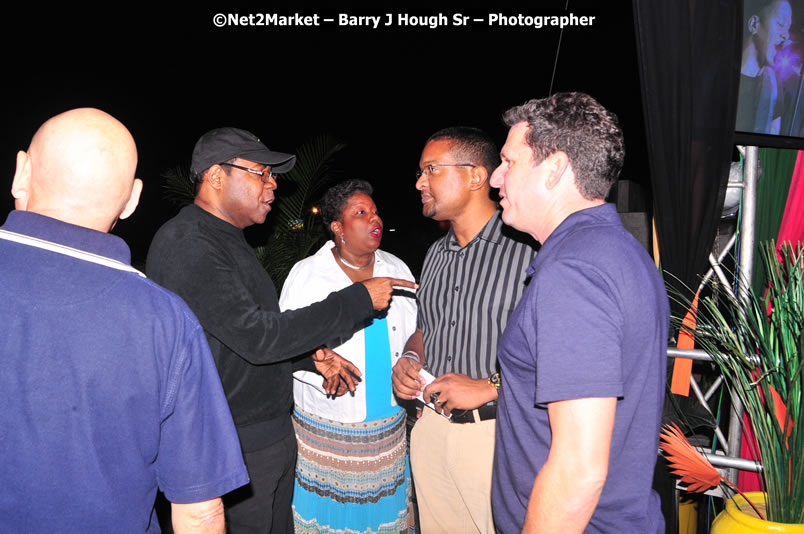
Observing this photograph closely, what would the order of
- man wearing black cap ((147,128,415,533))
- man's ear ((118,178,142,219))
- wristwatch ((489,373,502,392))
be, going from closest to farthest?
man's ear ((118,178,142,219)) < man wearing black cap ((147,128,415,533)) < wristwatch ((489,373,502,392))

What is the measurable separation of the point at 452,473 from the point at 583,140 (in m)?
1.63

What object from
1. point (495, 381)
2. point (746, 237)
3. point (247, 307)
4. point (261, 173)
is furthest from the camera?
point (746, 237)

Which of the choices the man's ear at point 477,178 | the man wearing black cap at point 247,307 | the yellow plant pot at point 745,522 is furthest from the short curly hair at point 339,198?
the yellow plant pot at point 745,522

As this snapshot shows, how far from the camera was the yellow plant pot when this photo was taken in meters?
2.29

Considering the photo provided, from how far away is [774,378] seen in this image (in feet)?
8.13

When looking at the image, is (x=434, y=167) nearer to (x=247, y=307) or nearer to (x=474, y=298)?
(x=474, y=298)

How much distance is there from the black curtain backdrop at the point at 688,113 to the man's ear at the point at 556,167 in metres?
1.77

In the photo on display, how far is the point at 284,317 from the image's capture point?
2.25 m

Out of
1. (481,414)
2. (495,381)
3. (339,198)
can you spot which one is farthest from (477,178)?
(339,198)

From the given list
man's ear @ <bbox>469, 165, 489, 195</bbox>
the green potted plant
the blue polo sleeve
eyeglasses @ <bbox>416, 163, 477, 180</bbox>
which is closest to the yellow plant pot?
the green potted plant

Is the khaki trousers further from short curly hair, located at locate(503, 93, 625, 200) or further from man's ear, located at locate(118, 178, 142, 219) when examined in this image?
man's ear, located at locate(118, 178, 142, 219)

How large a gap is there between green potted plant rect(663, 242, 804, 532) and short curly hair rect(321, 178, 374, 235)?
7.34ft

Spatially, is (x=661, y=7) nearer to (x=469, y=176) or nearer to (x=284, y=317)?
(x=469, y=176)

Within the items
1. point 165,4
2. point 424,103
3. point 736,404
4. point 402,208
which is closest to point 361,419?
point 736,404
